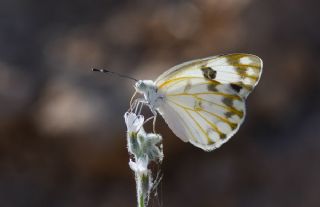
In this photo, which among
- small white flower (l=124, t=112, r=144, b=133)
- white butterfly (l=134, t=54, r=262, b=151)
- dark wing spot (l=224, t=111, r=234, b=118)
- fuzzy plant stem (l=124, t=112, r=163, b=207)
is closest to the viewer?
fuzzy plant stem (l=124, t=112, r=163, b=207)

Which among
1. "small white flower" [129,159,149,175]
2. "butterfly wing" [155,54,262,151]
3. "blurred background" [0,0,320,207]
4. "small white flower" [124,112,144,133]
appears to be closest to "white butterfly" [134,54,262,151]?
"butterfly wing" [155,54,262,151]

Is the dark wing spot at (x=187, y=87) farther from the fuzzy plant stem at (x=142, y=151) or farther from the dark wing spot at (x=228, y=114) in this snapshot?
the fuzzy plant stem at (x=142, y=151)

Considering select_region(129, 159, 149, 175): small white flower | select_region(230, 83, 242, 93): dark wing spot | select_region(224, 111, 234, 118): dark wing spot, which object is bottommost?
select_region(129, 159, 149, 175): small white flower

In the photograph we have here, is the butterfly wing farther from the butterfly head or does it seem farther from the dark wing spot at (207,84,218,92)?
the butterfly head

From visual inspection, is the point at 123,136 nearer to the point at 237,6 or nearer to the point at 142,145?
the point at 237,6

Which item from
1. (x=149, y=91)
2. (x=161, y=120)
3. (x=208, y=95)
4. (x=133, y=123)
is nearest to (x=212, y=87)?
(x=208, y=95)

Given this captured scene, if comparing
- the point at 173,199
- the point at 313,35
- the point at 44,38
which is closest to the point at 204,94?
the point at 173,199
